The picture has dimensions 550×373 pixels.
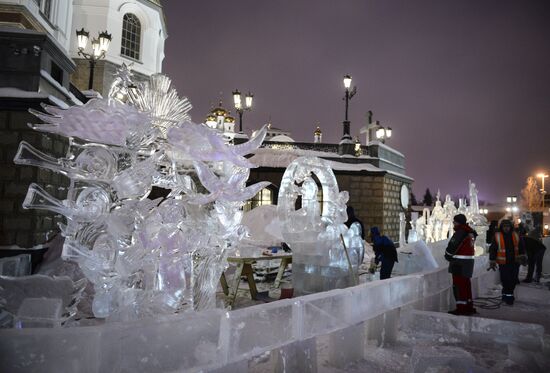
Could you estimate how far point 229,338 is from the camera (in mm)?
2932

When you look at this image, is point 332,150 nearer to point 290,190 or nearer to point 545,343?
point 290,190

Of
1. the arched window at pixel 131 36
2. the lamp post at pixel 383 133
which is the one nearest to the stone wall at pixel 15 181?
the lamp post at pixel 383 133

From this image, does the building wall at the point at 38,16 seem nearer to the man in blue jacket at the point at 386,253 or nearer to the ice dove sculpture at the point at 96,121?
the ice dove sculpture at the point at 96,121

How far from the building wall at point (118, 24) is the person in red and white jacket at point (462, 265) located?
22.1 m

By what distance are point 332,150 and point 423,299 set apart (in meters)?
16.6

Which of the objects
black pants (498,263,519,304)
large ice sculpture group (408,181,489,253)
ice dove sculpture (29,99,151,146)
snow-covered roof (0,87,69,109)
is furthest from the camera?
large ice sculpture group (408,181,489,253)

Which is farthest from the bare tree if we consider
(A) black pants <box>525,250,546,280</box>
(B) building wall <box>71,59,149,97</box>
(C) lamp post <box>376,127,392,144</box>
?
(B) building wall <box>71,59,149,97</box>

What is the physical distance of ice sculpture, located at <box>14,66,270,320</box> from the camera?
10.3 ft

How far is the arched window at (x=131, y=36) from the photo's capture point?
24.5 m

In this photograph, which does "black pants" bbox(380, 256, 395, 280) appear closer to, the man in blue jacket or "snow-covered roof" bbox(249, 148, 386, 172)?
the man in blue jacket

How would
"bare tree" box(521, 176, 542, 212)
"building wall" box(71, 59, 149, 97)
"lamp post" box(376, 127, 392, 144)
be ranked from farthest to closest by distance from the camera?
"bare tree" box(521, 176, 542, 212) < "building wall" box(71, 59, 149, 97) < "lamp post" box(376, 127, 392, 144)

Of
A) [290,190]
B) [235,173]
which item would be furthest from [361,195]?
[235,173]

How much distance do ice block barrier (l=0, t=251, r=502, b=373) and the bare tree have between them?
58.9 meters

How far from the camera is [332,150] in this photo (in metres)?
22.0
